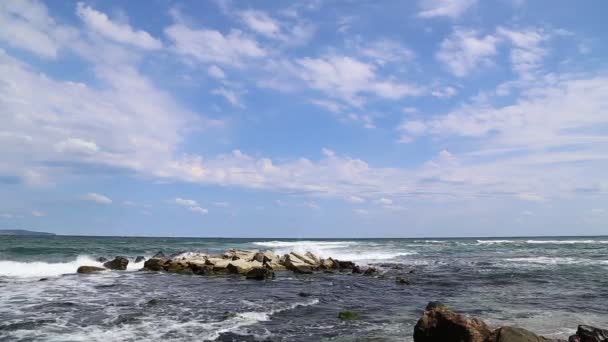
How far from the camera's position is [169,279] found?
22.2 meters

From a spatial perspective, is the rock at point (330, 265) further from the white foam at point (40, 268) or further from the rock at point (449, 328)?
the rock at point (449, 328)

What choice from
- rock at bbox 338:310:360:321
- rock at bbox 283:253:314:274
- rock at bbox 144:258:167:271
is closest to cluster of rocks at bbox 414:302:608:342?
rock at bbox 338:310:360:321

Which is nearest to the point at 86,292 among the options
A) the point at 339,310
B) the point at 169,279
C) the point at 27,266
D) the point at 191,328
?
the point at 169,279

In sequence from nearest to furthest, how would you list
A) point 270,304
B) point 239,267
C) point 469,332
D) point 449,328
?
point 469,332 → point 449,328 → point 270,304 → point 239,267

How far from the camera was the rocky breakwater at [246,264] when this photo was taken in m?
25.1

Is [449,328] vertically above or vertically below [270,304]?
above

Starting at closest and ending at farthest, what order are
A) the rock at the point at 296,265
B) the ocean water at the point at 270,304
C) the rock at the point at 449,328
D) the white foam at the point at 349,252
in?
the rock at the point at 449,328 < the ocean water at the point at 270,304 < the rock at the point at 296,265 < the white foam at the point at 349,252

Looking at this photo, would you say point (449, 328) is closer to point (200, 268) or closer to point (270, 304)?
point (270, 304)

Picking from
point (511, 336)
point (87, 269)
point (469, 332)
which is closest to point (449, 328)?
point (469, 332)

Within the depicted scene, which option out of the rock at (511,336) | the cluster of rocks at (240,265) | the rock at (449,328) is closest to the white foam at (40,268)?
the cluster of rocks at (240,265)

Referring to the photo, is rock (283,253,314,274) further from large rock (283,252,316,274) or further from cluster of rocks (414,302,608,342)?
cluster of rocks (414,302,608,342)

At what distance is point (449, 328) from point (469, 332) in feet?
1.30

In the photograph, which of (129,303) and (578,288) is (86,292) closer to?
(129,303)

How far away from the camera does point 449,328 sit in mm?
8797
